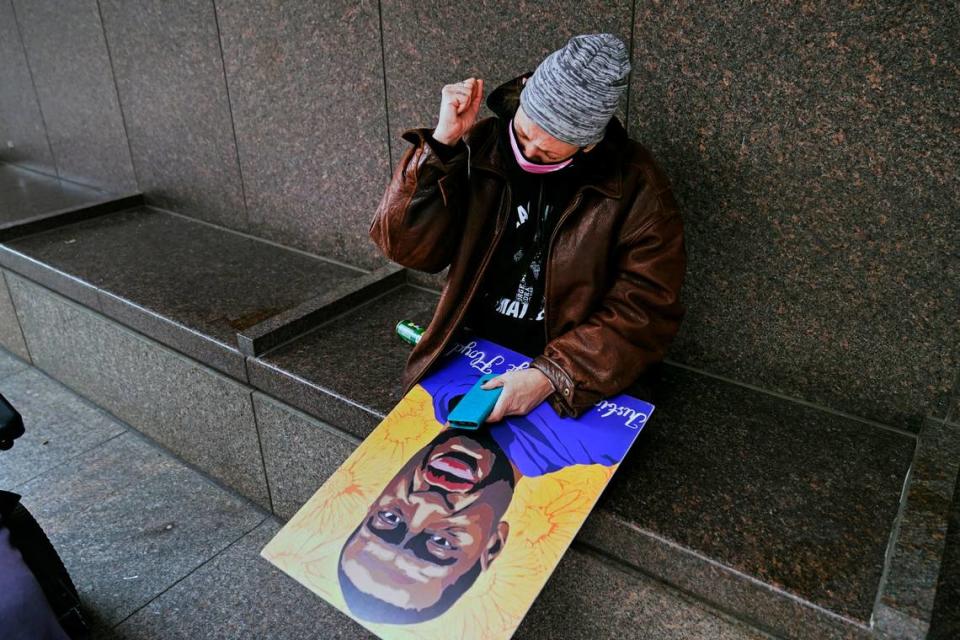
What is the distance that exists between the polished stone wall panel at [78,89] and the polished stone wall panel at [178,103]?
0.21 meters

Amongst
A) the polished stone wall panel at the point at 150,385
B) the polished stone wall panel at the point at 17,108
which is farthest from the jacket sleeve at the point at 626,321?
the polished stone wall panel at the point at 17,108

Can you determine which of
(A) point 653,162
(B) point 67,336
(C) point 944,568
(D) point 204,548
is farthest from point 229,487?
(C) point 944,568

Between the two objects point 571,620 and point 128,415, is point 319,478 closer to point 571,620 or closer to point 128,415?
point 571,620

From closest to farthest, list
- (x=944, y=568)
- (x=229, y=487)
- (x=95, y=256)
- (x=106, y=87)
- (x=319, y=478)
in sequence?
(x=944, y=568) → (x=319, y=478) → (x=229, y=487) → (x=95, y=256) → (x=106, y=87)

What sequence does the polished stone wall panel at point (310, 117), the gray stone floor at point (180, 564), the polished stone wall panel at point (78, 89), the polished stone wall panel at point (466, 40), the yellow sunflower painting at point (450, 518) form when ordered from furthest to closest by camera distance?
the polished stone wall panel at point (78, 89)
the polished stone wall panel at point (310, 117)
the polished stone wall panel at point (466, 40)
the gray stone floor at point (180, 564)
the yellow sunflower painting at point (450, 518)

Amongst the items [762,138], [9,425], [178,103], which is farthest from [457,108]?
[178,103]

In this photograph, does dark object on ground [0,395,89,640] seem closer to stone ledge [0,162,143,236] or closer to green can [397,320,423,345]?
green can [397,320,423,345]

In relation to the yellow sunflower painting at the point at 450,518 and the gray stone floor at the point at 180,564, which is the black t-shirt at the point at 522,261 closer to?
the yellow sunflower painting at the point at 450,518

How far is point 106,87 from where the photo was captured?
202 inches

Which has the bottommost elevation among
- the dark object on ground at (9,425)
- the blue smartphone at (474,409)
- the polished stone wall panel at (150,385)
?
the polished stone wall panel at (150,385)

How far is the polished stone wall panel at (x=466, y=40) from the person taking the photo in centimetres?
273

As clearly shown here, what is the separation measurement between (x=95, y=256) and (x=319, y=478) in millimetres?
2272

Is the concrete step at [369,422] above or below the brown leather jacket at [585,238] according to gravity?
below

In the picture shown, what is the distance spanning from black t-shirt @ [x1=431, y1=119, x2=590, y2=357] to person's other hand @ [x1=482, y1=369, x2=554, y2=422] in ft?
1.02
